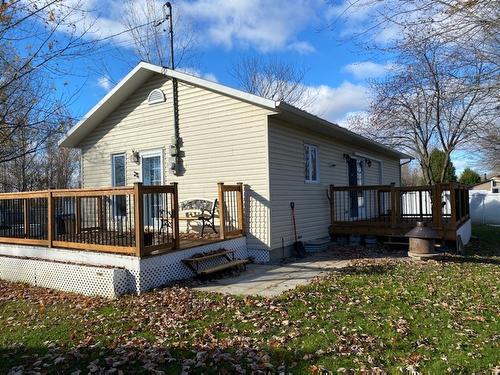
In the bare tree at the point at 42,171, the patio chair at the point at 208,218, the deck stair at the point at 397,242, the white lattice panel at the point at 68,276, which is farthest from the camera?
the bare tree at the point at 42,171

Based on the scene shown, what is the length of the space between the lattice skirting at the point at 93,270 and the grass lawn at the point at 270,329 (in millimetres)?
317

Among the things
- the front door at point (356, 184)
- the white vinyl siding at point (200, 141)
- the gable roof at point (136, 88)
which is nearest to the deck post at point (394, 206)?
the gable roof at point (136, 88)

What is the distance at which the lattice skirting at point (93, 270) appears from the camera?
6.68 m

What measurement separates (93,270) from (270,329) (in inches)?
141

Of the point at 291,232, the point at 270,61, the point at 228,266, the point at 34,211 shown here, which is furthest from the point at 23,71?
the point at 270,61

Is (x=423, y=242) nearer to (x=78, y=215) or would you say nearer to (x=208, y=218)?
(x=208, y=218)

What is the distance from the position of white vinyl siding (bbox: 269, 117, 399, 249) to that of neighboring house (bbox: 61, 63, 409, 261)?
0.08ft

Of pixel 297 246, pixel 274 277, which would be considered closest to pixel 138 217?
pixel 274 277

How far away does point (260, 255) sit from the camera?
9289 millimetres

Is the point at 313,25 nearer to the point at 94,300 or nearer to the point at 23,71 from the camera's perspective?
the point at 94,300

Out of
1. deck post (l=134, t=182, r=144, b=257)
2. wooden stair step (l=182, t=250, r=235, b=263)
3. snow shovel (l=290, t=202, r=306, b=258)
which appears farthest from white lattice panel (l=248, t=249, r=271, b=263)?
deck post (l=134, t=182, r=144, b=257)

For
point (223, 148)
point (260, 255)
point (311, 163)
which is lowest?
point (260, 255)

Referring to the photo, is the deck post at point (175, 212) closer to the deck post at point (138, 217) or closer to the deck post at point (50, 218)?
the deck post at point (138, 217)

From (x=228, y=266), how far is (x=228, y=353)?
379 cm
